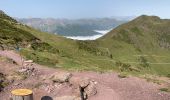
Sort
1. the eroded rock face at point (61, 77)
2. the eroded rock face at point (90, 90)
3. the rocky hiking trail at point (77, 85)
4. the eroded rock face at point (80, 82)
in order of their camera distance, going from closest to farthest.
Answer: the rocky hiking trail at point (77, 85) → the eroded rock face at point (90, 90) → the eroded rock face at point (80, 82) → the eroded rock face at point (61, 77)

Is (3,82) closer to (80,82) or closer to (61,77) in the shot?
(61,77)

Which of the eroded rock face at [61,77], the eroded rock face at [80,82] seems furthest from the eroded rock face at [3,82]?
the eroded rock face at [80,82]

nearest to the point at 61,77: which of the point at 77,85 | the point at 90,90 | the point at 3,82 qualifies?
the point at 77,85

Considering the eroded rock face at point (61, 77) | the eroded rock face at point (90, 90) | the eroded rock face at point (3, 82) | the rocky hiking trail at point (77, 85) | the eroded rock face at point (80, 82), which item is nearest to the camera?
the rocky hiking trail at point (77, 85)

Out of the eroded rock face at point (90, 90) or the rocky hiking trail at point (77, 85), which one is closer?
the rocky hiking trail at point (77, 85)

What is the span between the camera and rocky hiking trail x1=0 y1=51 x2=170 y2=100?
3456 cm

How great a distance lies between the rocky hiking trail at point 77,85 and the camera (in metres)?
34.6

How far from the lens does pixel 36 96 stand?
116ft

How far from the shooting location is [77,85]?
3597 centimetres

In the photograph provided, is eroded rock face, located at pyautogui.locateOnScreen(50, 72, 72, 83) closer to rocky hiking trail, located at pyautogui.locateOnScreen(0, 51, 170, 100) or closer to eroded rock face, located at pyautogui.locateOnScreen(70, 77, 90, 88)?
rocky hiking trail, located at pyautogui.locateOnScreen(0, 51, 170, 100)

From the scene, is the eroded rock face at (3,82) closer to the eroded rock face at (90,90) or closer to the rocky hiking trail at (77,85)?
the rocky hiking trail at (77,85)

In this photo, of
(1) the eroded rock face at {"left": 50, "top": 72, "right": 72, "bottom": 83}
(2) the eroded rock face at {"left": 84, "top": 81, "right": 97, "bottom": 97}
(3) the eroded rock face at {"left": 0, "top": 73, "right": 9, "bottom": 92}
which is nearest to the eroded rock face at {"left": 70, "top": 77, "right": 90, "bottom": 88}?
(2) the eroded rock face at {"left": 84, "top": 81, "right": 97, "bottom": 97}

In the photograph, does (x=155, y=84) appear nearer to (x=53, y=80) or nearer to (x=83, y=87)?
(x=83, y=87)

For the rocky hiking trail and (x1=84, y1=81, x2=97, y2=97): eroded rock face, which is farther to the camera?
(x1=84, y1=81, x2=97, y2=97): eroded rock face
